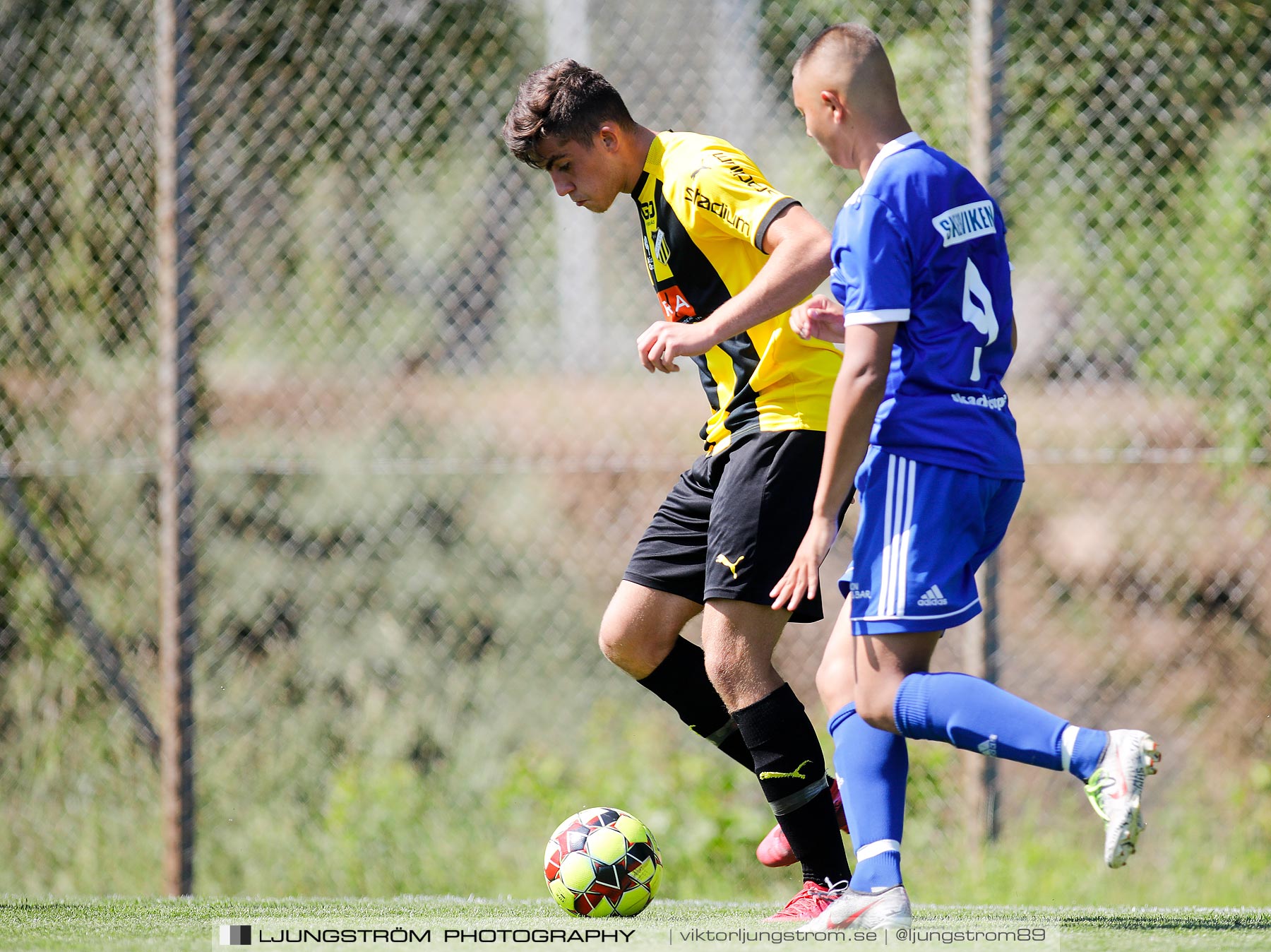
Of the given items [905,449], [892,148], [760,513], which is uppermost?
[892,148]

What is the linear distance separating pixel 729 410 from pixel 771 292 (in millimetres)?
434

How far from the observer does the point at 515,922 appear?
9.89ft

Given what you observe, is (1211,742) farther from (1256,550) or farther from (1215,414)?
(1215,414)

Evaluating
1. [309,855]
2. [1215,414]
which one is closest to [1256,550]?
[1215,414]

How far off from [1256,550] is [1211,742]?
820mm

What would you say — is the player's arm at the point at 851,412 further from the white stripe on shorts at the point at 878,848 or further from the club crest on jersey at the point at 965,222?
the white stripe on shorts at the point at 878,848

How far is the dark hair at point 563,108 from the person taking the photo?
3057 mm

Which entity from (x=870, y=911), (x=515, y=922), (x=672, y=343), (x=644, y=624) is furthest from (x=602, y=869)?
(x=672, y=343)

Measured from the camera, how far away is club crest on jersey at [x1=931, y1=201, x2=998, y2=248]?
2477 mm

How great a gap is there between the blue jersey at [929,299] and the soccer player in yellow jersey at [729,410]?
260 millimetres

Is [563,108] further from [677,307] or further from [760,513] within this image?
[760,513]

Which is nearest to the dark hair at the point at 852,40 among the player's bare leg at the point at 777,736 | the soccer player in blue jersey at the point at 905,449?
the soccer player in blue jersey at the point at 905,449

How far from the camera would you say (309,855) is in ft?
17.4

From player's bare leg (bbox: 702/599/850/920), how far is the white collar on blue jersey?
0.98 metres
